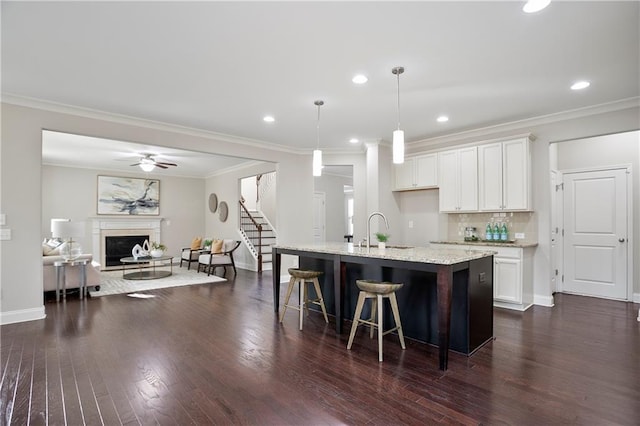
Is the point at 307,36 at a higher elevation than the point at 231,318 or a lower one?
higher

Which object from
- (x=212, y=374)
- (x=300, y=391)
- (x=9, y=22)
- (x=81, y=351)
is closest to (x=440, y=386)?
(x=300, y=391)

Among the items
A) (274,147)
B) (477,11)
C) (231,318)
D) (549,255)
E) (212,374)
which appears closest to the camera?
(477,11)

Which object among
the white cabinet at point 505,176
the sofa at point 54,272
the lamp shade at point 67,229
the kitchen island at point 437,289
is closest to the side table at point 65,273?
the sofa at point 54,272

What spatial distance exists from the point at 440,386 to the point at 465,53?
8.91 feet

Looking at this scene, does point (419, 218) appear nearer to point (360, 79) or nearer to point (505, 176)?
point (505, 176)

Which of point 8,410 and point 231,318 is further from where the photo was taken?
point 231,318

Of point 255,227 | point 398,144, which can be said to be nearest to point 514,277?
point 398,144

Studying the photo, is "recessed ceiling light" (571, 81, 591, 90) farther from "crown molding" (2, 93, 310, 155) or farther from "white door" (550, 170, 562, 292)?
"crown molding" (2, 93, 310, 155)

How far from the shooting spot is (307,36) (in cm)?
266

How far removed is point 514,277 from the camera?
14.7 ft

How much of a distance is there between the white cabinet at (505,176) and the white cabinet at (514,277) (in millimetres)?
646

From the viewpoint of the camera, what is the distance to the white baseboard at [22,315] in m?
3.90

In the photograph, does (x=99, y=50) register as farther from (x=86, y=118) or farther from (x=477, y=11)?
(x=477, y=11)

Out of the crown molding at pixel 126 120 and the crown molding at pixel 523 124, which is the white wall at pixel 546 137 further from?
the crown molding at pixel 126 120
